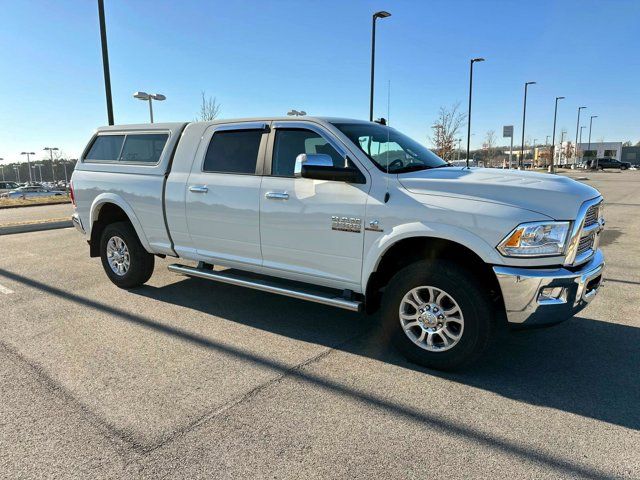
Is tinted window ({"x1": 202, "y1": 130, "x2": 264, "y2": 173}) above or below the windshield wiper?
above

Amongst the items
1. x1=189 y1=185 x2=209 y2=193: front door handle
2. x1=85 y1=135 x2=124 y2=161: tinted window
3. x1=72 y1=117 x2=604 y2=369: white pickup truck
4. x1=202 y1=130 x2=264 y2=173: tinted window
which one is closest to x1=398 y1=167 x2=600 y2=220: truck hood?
x1=72 y1=117 x2=604 y2=369: white pickup truck

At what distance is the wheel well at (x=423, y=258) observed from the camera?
3539 millimetres

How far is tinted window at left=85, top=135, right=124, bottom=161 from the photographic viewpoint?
5975mm

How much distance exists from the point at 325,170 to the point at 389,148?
31.2 inches

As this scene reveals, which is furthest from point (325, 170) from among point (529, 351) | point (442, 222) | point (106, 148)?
point (106, 148)

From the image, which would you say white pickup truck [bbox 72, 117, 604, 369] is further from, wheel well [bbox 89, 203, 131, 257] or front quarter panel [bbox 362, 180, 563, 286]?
wheel well [bbox 89, 203, 131, 257]

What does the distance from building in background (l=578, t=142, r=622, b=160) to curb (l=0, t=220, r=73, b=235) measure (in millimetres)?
101887

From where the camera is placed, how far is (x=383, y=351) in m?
4.06

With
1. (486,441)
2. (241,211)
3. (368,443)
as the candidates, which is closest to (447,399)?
(486,441)

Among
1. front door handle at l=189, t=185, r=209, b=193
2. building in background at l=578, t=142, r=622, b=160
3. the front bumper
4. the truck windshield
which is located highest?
building in background at l=578, t=142, r=622, b=160

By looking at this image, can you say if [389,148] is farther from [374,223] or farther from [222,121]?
[222,121]

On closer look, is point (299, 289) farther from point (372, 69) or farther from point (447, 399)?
point (372, 69)

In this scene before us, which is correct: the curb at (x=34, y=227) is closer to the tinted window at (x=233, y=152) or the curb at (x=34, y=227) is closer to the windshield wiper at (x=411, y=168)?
the tinted window at (x=233, y=152)

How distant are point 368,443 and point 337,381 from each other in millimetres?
796
